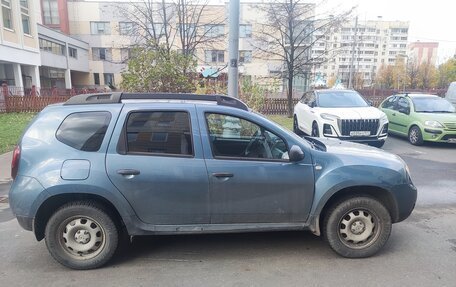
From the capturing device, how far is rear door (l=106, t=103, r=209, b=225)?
328cm

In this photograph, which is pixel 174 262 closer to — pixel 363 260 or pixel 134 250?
pixel 134 250

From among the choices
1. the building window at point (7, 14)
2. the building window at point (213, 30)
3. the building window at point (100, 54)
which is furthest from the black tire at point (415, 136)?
the building window at point (100, 54)

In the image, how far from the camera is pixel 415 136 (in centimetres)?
1041

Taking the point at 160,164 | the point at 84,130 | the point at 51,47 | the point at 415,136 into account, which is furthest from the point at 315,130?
the point at 51,47

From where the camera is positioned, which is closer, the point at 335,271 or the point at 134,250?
the point at 335,271

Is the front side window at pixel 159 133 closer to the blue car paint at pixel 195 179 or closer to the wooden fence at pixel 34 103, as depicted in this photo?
the blue car paint at pixel 195 179

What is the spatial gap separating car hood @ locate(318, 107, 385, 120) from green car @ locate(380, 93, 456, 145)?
1.89m

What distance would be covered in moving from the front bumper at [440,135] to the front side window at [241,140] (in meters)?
8.32

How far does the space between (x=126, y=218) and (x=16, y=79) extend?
89.6 ft

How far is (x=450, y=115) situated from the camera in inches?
397

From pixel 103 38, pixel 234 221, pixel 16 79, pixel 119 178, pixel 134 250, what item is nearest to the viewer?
pixel 119 178

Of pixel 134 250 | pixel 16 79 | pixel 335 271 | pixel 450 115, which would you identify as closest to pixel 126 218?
pixel 134 250

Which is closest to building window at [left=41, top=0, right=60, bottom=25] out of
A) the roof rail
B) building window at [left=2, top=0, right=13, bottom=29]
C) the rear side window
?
building window at [left=2, top=0, right=13, bottom=29]

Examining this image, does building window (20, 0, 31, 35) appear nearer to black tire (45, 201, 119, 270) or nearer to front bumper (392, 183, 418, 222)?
black tire (45, 201, 119, 270)
